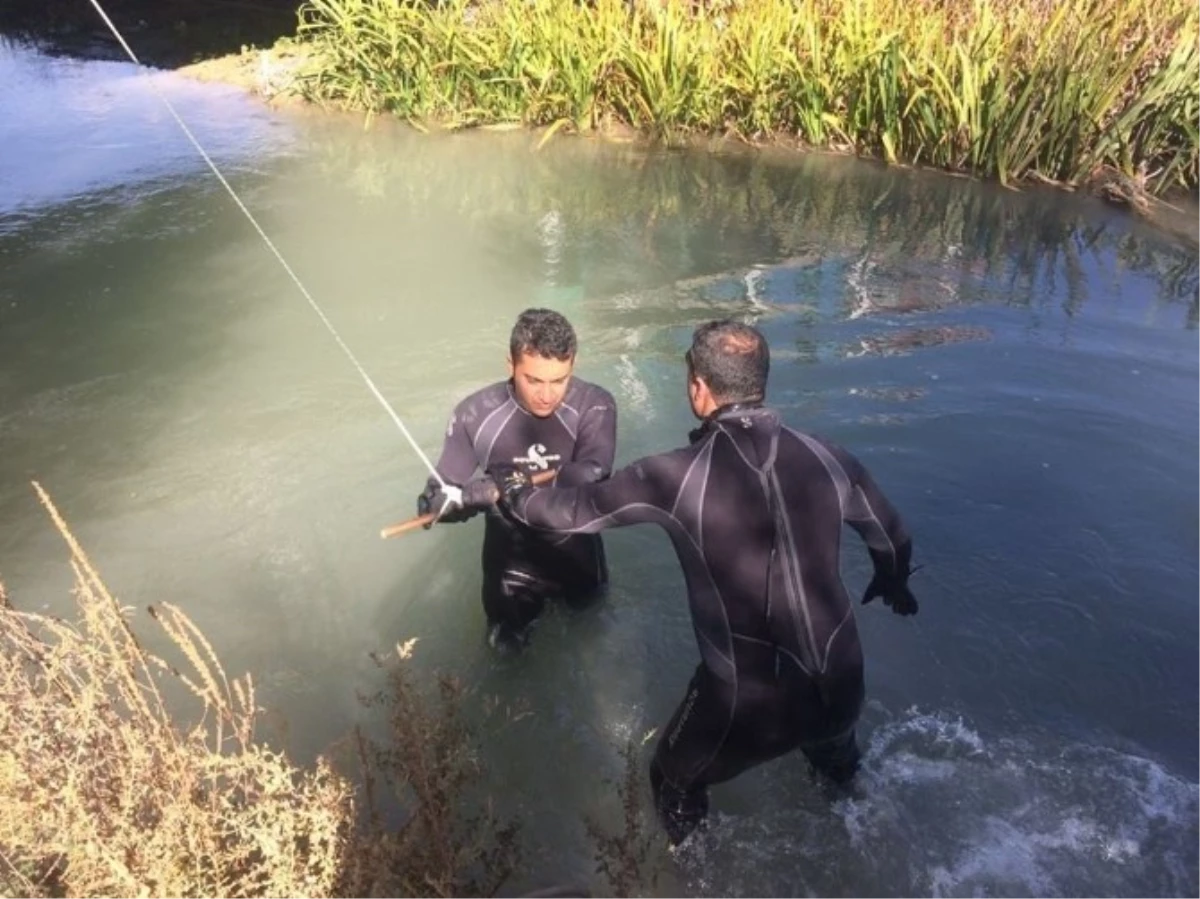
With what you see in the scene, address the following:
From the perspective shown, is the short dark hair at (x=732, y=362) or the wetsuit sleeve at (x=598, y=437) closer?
the short dark hair at (x=732, y=362)

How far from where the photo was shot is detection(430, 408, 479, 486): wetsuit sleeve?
3320 mm

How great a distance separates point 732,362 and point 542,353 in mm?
827

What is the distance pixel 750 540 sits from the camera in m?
2.33

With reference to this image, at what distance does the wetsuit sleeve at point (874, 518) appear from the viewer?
2473mm

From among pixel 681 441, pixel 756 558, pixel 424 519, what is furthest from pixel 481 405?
pixel 681 441

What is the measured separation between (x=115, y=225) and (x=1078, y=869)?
8.08 m

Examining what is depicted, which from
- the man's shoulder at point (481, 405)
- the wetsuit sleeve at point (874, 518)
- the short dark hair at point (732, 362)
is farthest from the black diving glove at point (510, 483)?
the wetsuit sleeve at point (874, 518)

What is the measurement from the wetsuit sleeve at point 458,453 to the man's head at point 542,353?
0.36m

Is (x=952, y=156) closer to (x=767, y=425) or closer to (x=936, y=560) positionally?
(x=936, y=560)

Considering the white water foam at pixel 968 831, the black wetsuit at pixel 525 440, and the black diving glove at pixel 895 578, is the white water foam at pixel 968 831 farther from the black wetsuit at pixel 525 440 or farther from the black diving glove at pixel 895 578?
the black wetsuit at pixel 525 440

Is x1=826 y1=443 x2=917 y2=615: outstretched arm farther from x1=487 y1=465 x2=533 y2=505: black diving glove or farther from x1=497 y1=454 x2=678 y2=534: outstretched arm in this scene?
x1=487 y1=465 x2=533 y2=505: black diving glove

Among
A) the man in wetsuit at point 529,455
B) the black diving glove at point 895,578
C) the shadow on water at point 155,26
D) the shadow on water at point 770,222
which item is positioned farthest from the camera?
the shadow on water at point 155,26

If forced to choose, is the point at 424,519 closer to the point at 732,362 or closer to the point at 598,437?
the point at 598,437

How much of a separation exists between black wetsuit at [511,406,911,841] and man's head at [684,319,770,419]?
0.15 ft
